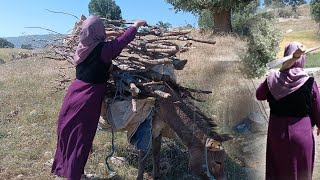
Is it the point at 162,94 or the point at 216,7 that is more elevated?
the point at 216,7

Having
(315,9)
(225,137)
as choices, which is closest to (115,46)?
(225,137)

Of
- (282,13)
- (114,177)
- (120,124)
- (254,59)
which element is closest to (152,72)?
(120,124)

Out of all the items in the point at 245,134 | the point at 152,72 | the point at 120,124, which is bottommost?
the point at 245,134

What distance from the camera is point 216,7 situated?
22391 mm

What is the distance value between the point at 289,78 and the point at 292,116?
0.39 metres

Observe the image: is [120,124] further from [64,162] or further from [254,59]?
[254,59]

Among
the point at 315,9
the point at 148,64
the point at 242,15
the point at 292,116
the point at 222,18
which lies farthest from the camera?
the point at 315,9

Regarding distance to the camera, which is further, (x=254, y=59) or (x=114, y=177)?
(x=254, y=59)

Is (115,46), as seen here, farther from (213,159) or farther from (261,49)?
(261,49)

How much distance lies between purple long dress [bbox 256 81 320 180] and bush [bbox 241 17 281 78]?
5562 millimetres

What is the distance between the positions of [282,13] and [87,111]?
1818 inches

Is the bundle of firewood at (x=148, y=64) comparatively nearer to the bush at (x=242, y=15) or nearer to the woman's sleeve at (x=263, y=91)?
the woman's sleeve at (x=263, y=91)

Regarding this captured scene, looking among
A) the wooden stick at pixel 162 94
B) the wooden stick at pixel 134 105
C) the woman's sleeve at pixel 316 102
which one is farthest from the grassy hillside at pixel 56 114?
the woman's sleeve at pixel 316 102

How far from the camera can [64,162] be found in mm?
4594
